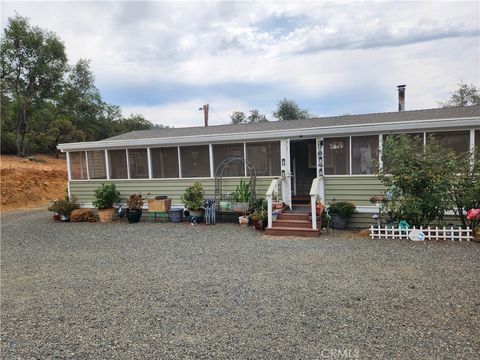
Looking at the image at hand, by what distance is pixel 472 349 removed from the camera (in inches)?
103

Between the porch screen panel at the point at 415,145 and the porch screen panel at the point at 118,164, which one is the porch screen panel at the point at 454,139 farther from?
the porch screen panel at the point at 118,164

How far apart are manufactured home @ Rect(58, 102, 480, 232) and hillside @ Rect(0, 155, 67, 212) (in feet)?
19.8

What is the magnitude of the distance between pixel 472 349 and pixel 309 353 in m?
1.34

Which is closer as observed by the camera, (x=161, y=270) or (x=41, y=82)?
(x=161, y=270)

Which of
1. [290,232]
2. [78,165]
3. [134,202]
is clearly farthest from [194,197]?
[78,165]

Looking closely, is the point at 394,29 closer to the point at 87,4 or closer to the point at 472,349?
the point at 87,4

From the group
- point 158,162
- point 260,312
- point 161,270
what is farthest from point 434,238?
point 158,162

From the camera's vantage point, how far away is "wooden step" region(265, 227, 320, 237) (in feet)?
23.3

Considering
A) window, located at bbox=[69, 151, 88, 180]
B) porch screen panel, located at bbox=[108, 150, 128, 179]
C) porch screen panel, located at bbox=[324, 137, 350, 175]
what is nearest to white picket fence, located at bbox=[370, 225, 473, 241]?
porch screen panel, located at bbox=[324, 137, 350, 175]

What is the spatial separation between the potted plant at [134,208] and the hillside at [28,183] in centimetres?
799

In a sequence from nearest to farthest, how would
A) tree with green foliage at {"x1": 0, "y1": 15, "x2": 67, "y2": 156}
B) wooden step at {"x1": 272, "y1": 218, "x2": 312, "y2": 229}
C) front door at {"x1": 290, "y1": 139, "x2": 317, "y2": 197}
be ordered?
wooden step at {"x1": 272, "y1": 218, "x2": 312, "y2": 229} < front door at {"x1": 290, "y1": 139, "x2": 317, "y2": 197} < tree with green foliage at {"x1": 0, "y1": 15, "x2": 67, "y2": 156}

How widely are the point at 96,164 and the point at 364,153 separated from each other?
8428mm

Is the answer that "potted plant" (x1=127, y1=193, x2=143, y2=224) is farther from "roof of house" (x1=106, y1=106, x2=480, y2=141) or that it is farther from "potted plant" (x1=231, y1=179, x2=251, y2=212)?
"potted plant" (x1=231, y1=179, x2=251, y2=212)

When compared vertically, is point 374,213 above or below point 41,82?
below
